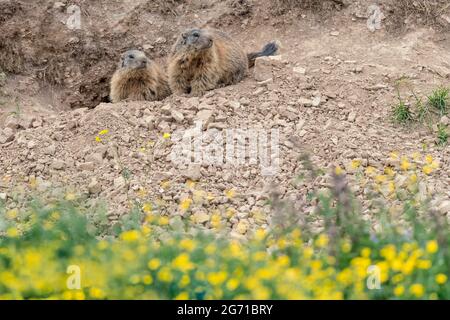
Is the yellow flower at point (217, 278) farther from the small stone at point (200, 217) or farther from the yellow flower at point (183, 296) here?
the small stone at point (200, 217)

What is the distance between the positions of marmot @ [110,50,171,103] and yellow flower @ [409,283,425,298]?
18.5 ft

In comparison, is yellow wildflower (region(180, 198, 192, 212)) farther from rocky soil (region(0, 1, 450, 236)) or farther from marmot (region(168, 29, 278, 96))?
marmot (region(168, 29, 278, 96))

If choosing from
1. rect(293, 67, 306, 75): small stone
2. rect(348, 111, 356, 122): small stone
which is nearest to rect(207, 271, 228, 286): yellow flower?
rect(348, 111, 356, 122): small stone

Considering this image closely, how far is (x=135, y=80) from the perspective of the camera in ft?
29.7

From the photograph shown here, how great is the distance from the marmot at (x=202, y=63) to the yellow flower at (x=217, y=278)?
500 centimetres

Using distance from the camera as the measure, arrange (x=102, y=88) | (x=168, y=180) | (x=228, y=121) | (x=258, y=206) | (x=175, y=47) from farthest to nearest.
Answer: (x=102, y=88) < (x=175, y=47) < (x=228, y=121) < (x=168, y=180) < (x=258, y=206)

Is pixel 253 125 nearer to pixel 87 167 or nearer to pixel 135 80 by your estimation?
pixel 87 167

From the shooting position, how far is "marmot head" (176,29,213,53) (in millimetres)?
8719

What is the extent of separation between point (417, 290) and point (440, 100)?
4202mm

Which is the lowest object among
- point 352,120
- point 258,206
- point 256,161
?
point 258,206

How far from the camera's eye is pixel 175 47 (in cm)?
895

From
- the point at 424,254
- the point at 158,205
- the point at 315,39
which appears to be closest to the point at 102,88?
the point at 315,39

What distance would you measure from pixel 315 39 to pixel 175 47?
1.59m
